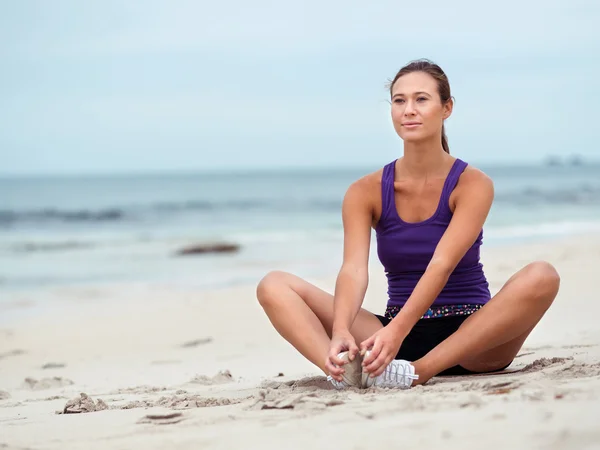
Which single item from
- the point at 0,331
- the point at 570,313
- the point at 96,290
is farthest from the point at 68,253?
the point at 570,313

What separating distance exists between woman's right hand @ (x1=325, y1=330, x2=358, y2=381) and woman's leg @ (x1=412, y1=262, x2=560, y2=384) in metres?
0.28

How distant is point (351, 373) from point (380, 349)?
17 centimetres

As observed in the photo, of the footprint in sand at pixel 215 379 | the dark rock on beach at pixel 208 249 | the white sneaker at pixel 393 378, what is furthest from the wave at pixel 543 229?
the white sneaker at pixel 393 378

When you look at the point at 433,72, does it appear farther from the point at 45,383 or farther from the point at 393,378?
the point at 45,383

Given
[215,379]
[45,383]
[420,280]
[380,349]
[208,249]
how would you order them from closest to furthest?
[380,349] < [420,280] < [215,379] < [45,383] < [208,249]

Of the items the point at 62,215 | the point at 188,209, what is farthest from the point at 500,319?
the point at 188,209

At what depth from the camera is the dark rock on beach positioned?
1362cm

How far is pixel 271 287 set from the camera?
3395 millimetres

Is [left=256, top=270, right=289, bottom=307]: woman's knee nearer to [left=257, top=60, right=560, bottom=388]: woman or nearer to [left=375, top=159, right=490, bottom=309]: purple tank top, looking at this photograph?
[left=257, top=60, right=560, bottom=388]: woman

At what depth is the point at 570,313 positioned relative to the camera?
5.84 meters

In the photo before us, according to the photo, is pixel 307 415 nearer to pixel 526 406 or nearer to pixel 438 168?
pixel 526 406

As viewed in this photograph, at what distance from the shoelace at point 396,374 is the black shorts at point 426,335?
0.32 meters

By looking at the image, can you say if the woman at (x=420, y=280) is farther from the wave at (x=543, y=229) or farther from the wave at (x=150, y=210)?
the wave at (x=150, y=210)

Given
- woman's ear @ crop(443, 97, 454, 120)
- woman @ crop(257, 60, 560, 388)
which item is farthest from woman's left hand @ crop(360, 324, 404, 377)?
woman's ear @ crop(443, 97, 454, 120)
